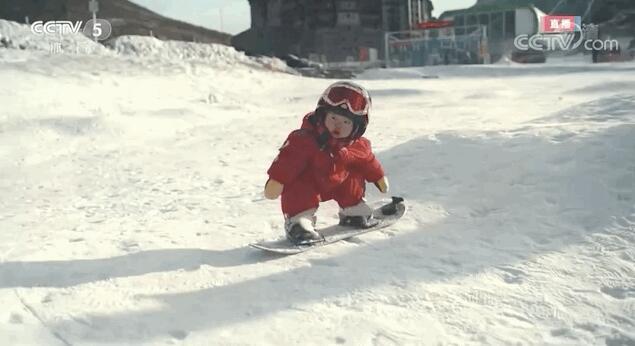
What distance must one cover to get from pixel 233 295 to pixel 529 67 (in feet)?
79.8

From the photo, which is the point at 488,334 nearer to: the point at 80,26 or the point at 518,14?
the point at 80,26

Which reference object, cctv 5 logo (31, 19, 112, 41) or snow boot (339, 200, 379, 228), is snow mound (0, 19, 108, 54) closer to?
cctv 5 logo (31, 19, 112, 41)

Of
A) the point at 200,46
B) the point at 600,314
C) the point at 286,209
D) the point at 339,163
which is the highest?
the point at 200,46

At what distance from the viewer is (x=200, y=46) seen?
19.5m

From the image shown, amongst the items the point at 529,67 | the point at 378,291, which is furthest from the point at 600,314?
the point at 529,67

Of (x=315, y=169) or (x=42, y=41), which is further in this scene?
(x=42, y=41)

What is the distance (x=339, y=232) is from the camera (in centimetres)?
380

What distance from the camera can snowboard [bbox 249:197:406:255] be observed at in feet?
11.2

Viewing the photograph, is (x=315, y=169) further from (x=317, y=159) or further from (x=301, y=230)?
(x=301, y=230)

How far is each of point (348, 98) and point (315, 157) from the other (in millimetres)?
414

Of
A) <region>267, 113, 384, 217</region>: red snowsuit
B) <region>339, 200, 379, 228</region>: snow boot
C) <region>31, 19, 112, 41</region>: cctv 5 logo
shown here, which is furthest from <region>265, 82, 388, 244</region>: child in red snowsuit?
<region>31, 19, 112, 41</region>: cctv 5 logo

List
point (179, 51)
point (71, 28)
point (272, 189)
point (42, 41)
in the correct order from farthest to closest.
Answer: point (179, 51), point (71, 28), point (42, 41), point (272, 189)

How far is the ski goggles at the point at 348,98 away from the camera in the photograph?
356 cm

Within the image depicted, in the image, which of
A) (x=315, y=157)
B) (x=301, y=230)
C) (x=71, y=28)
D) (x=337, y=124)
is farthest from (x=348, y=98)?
(x=71, y=28)
